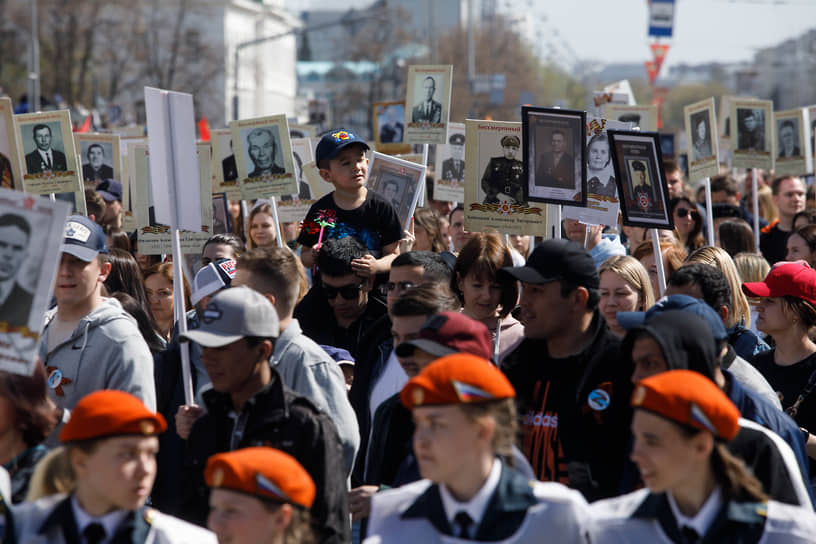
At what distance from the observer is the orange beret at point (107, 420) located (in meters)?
3.44

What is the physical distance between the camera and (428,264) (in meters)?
5.82

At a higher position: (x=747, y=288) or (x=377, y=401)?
(x=747, y=288)

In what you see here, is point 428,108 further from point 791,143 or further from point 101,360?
point 101,360

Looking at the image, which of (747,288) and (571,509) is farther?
(747,288)

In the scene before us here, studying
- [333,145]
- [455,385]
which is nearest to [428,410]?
[455,385]

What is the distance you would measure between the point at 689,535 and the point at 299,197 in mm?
8478

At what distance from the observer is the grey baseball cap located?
162 inches

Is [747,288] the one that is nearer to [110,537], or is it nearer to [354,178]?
[354,178]

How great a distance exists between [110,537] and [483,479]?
1.11 m

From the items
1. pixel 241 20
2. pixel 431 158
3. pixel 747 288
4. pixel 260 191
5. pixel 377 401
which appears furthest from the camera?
pixel 241 20

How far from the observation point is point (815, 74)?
101750mm

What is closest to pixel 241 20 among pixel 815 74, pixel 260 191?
pixel 815 74

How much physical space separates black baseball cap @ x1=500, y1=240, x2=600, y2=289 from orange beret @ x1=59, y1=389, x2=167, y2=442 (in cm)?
159

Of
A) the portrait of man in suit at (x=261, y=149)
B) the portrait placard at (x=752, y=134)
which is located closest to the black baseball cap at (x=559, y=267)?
the portrait of man in suit at (x=261, y=149)
